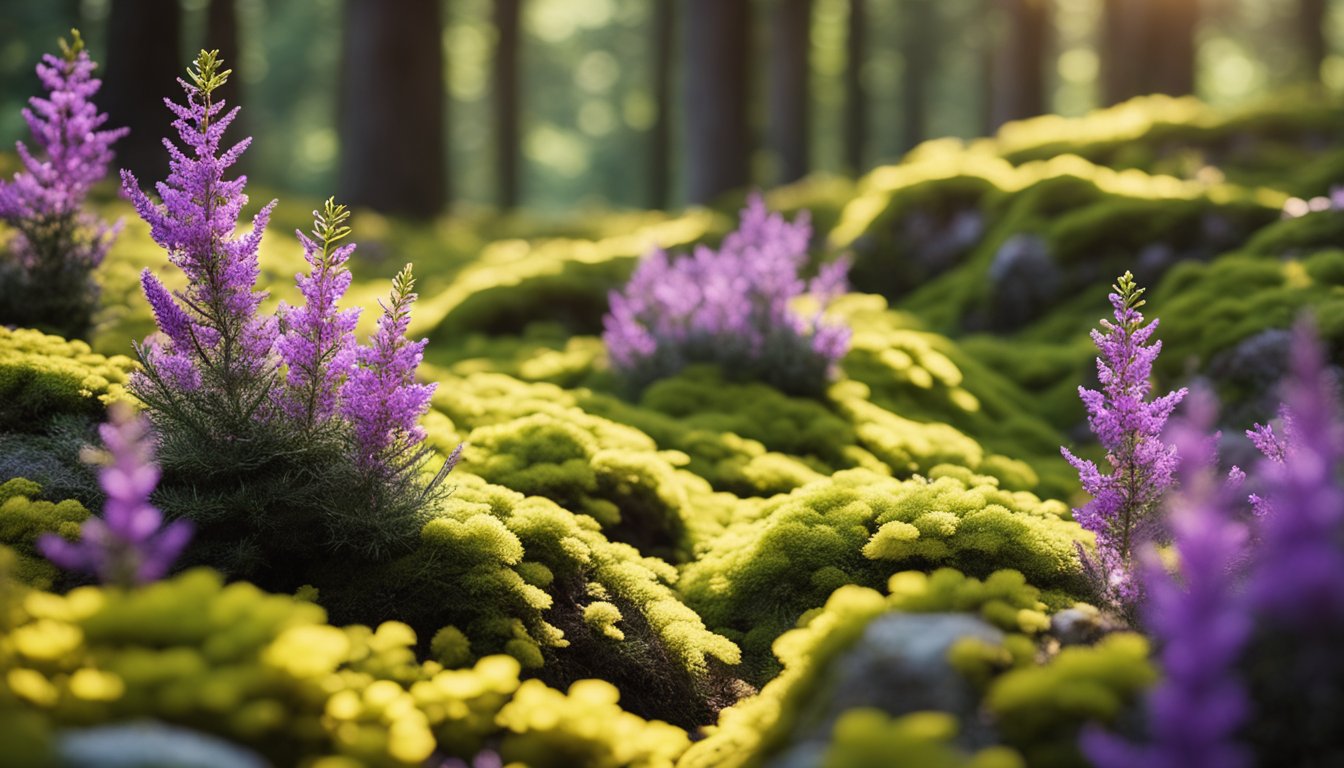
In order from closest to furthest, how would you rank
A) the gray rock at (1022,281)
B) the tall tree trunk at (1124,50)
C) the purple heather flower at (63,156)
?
the purple heather flower at (63,156) < the gray rock at (1022,281) < the tall tree trunk at (1124,50)

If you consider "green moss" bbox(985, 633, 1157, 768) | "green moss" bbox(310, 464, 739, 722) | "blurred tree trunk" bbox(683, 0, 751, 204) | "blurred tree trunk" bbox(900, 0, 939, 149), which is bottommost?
"green moss" bbox(985, 633, 1157, 768)

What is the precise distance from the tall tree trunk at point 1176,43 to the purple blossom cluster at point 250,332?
19.1 metres

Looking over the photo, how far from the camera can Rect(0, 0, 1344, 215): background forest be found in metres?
15.5

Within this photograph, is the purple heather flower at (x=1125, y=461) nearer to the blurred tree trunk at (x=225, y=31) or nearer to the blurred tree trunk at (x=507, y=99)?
the blurred tree trunk at (x=225, y=31)

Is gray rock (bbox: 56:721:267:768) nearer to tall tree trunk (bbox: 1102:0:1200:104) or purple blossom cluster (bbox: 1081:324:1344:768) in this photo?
A: purple blossom cluster (bbox: 1081:324:1344:768)

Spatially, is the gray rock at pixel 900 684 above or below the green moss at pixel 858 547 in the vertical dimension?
below

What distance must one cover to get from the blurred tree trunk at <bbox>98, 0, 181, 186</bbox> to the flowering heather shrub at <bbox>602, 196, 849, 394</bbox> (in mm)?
7877

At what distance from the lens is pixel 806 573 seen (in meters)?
4.51

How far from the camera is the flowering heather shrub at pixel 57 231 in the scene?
566cm

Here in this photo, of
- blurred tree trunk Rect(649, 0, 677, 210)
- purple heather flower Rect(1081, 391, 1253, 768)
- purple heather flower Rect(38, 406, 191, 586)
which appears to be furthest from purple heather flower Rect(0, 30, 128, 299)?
A: blurred tree trunk Rect(649, 0, 677, 210)

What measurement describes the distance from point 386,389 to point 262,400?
23.1 inches

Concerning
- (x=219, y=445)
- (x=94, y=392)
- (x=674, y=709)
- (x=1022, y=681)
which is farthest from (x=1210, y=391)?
(x=94, y=392)

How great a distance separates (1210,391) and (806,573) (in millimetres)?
3859

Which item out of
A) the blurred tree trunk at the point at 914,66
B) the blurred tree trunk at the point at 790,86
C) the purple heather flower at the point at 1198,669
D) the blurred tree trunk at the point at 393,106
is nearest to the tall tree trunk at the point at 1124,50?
the blurred tree trunk at the point at 790,86
